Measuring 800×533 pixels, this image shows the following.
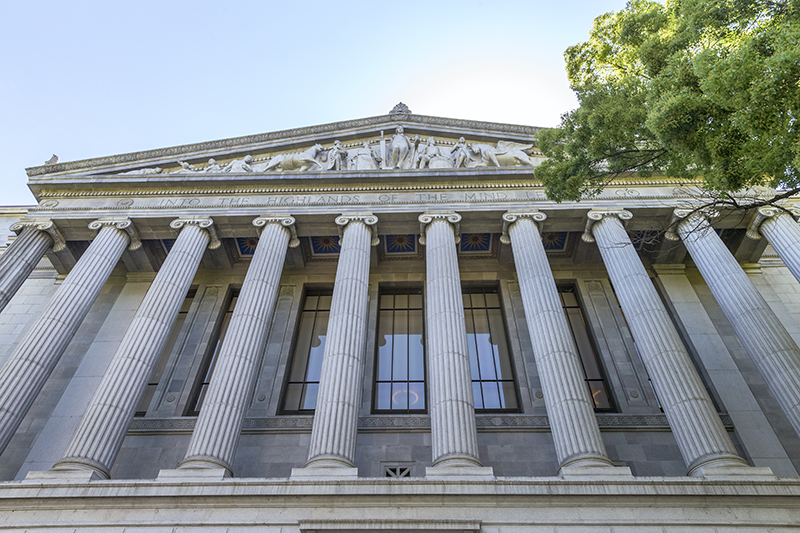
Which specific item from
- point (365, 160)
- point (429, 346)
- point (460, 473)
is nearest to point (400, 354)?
point (429, 346)

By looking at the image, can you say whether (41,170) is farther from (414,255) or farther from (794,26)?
(794,26)

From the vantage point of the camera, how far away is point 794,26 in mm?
8211

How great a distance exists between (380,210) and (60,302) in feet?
34.2

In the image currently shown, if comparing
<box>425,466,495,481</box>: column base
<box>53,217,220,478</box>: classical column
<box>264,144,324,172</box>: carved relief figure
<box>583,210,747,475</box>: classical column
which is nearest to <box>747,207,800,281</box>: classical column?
<box>583,210,747,475</box>: classical column

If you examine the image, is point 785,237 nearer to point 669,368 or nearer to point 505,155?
point 669,368

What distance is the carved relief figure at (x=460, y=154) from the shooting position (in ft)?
66.2

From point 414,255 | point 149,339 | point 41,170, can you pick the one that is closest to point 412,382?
point 414,255

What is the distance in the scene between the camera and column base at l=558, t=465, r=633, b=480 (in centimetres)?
1132

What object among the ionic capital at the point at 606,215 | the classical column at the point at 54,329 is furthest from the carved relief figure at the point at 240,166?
the ionic capital at the point at 606,215

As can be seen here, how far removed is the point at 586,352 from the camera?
19.1 metres

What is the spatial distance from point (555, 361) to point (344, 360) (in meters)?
5.59

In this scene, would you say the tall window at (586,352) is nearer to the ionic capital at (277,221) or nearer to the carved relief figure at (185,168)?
the ionic capital at (277,221)

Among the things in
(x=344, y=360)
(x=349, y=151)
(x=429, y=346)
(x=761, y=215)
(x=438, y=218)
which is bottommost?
(x=344, y=360)

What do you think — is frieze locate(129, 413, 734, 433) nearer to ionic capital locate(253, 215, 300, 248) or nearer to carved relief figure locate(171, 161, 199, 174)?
ionic capital locate(253, 215, 300, 248)
